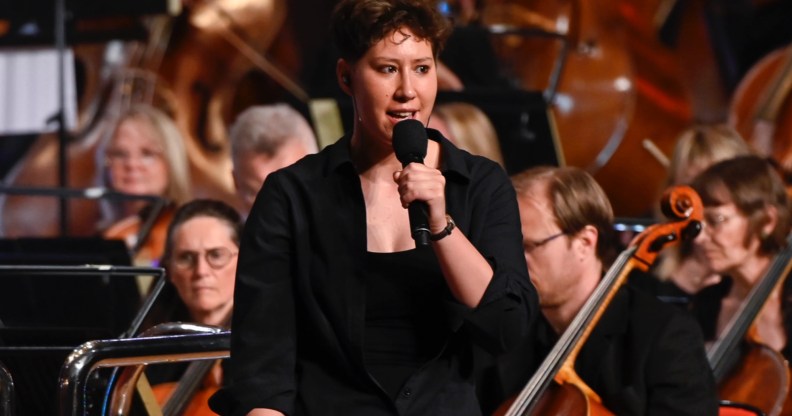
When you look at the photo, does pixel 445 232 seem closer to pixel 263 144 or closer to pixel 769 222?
pixel 769 222

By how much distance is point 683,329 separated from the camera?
2.58 m

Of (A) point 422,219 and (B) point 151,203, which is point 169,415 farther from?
(B) point 151,203

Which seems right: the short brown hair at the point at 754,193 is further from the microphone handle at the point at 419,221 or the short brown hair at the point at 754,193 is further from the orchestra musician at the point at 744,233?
the microphone handle at the point at 419,221

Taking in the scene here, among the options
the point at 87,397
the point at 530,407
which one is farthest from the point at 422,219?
the point at 530,407

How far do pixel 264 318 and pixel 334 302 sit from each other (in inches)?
3.8

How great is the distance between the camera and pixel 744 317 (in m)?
2.98

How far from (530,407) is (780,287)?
1043 mm

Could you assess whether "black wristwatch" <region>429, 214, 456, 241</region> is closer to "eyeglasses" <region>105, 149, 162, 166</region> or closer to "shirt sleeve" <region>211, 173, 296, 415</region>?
"shirt sleeve" <region>211, 173, 296, 415</region>

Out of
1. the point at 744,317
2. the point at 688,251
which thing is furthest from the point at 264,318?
the point at 688,251

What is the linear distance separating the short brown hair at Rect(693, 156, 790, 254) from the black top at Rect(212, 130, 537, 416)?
1.47 m

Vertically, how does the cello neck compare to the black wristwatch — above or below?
below

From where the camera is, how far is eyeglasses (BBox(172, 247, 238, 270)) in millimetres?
3146

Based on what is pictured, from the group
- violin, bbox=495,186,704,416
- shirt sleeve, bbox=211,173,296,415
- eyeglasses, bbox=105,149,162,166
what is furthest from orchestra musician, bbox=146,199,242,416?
eyeglasses, bbox=105,149,162,166

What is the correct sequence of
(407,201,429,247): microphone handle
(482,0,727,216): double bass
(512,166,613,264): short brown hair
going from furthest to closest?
(482,0,727,216): double bass < (512,166,613,264): short brown hair < (407,201,429,247): microphone handle
